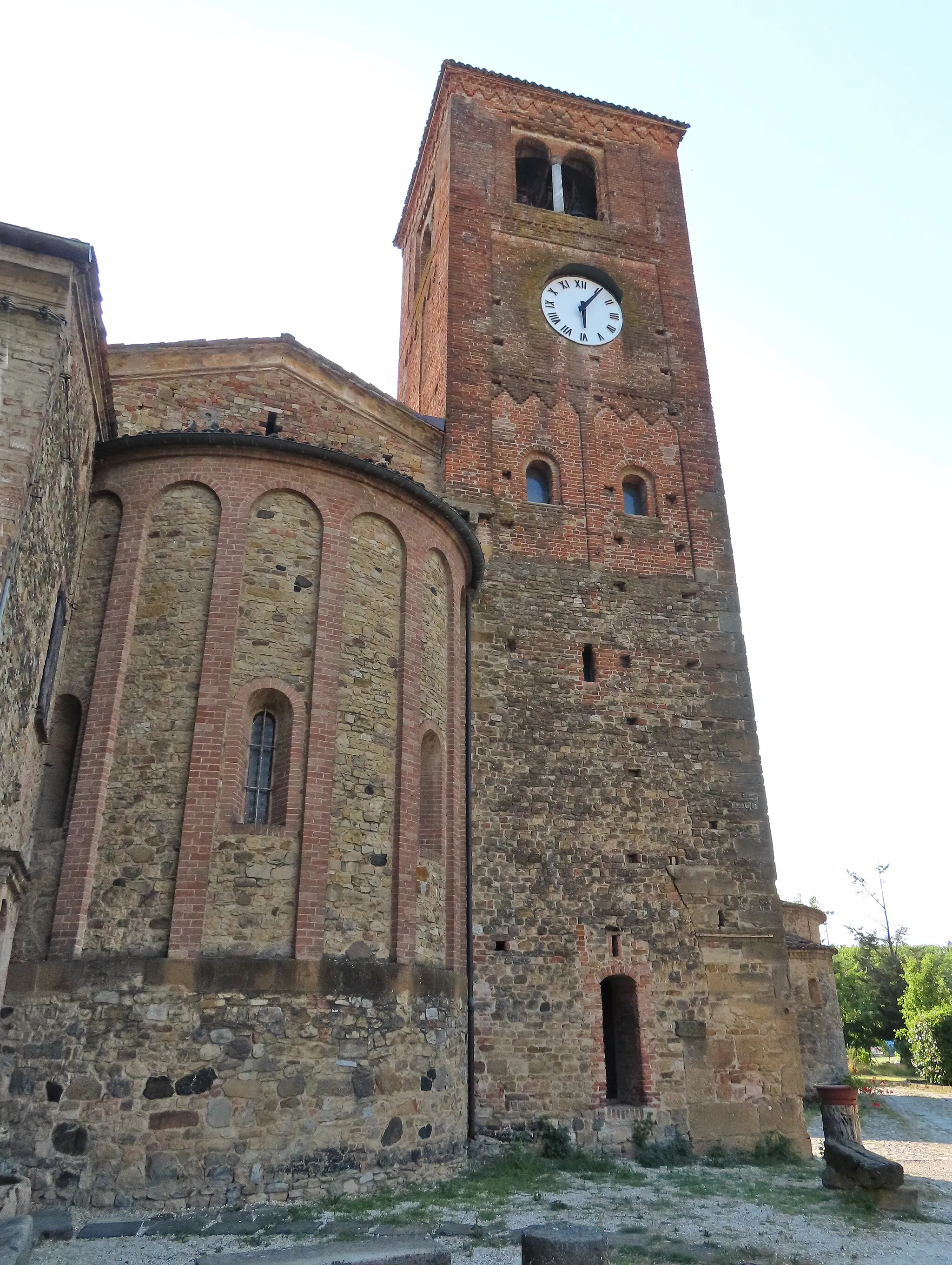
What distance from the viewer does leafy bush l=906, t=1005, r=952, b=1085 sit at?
2533cm

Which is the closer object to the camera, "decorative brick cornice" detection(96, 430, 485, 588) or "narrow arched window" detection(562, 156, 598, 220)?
"decorative brick cornice" detection(96, 430, 485, 588)

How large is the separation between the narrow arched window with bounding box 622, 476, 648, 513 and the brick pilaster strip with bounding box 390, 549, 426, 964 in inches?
206

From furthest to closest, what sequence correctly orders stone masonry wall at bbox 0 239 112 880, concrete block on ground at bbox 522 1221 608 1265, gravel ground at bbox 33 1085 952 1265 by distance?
stone masonry wall at bbox 0 239 112 880 → gravel ground at bbox 33 1085 952 1265 → concrete block on ground at bbox 522 1221 608 1265

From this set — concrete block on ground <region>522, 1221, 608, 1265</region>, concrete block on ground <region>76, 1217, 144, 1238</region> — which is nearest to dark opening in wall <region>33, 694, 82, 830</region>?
concrete block on ground <region>76, 1217, 144, 1238</region>

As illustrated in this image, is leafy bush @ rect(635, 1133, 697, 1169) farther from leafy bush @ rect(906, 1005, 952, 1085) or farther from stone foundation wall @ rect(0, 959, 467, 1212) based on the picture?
leafy bush @ rect(906, 1005, 952, 1085)

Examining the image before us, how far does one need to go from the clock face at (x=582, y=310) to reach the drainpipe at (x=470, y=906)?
642 centimetres

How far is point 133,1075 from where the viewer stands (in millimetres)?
8438

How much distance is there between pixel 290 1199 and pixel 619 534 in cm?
1072

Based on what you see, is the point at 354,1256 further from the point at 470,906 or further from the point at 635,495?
the point at 635,495

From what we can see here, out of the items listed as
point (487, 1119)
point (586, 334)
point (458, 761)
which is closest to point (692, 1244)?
point (487, 1119)

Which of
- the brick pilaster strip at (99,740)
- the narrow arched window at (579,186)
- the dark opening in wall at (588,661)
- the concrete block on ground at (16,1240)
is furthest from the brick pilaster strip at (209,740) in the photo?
the narrow arched window at (579,186)

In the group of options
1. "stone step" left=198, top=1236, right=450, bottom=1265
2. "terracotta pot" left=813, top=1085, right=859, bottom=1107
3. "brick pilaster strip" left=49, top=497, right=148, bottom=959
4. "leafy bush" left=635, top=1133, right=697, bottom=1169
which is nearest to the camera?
"stone step" left=198, top=1236, right=450, bottom=1265

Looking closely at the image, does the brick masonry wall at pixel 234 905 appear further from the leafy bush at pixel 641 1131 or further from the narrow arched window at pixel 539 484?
the narrow arched window at pixel 539 484

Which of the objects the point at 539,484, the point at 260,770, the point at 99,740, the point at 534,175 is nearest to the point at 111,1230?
the point at 260,770
